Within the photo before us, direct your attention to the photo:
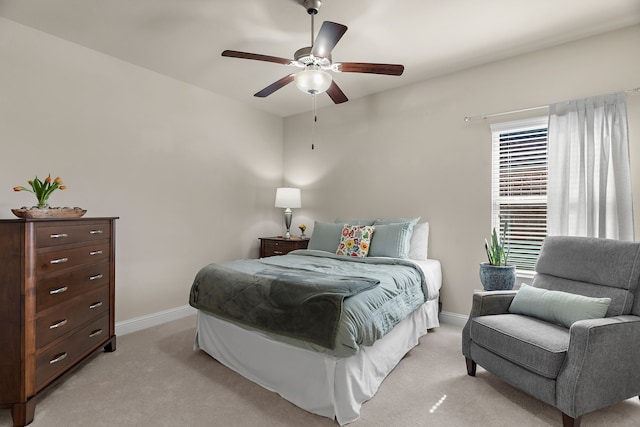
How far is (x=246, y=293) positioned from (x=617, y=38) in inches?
139

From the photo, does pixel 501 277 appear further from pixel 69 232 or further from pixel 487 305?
pixel 69 232

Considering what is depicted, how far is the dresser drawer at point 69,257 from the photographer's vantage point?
2.00 metres

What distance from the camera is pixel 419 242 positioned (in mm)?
3461

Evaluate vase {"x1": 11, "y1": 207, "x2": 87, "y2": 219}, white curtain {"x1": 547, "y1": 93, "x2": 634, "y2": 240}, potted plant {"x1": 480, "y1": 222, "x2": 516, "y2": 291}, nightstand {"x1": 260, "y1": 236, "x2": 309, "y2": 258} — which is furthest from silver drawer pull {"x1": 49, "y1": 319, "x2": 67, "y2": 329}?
white curtain {"x1": 547, "y1": 93, "x2": 634, "y2": 240}

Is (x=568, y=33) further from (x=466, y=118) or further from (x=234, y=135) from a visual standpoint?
(x=234, y=135)

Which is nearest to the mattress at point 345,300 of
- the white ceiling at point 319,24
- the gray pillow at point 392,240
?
the gray pillow at point 392,240

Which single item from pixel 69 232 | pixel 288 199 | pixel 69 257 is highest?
pixel 288 199

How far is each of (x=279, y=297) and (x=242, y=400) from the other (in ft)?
2.24

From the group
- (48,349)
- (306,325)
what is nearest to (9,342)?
(48,349)

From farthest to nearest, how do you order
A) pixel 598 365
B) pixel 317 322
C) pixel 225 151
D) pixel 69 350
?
pixel 225 151 < pixel 69 350 < pixel 317 322 < pixel 598 365

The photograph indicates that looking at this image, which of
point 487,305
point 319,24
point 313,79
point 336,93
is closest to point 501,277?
point 487,305

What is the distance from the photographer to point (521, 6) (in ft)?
7.69

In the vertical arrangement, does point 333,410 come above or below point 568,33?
below

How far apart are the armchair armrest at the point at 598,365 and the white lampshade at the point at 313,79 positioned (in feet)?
6.93
